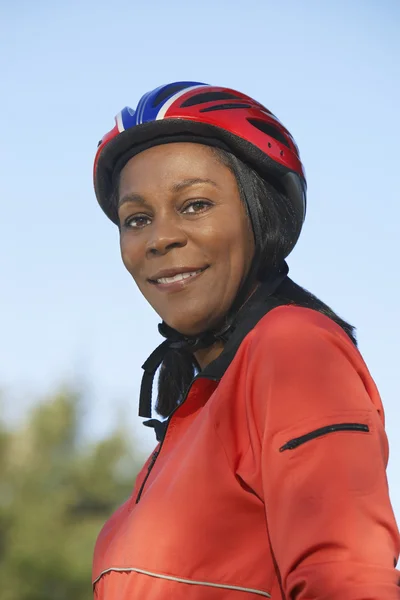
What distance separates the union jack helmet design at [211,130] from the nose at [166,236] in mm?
317

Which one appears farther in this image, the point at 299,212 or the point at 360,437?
the point at 299,212

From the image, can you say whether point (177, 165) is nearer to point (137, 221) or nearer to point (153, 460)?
point (137, 221)

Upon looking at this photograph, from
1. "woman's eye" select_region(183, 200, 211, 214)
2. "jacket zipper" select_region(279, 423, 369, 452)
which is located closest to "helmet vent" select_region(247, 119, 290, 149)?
"woman's eye" select_region(183, 200, 211, 214)

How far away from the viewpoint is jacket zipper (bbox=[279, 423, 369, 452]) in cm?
242

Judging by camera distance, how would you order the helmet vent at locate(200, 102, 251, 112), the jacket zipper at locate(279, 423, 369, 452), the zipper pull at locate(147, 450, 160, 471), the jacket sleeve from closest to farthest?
the jacket sleeve, the jacket zipper at locate(279, 423, 369, 452), the zipper pull at locate(147, 450, 160, 471), the helmet vent at locate(200, 102, 251, 112)

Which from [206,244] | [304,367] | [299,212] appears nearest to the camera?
[304,367]

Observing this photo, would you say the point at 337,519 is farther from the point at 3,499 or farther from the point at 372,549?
the point at 3,499

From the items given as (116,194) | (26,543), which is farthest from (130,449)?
(116,194)

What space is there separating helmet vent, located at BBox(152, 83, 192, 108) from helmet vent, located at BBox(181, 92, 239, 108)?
0.11m

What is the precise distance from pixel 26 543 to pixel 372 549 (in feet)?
83.8

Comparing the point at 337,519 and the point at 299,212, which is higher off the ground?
the point at 299,212

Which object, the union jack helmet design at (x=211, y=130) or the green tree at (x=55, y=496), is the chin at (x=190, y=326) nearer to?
the union jack helmet design at (x=211, y=130)

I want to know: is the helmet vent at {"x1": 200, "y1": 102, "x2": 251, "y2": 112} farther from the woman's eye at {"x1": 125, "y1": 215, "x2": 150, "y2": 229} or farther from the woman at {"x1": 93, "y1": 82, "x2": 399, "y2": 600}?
the woman's eye at {"x1": 125, "y1": 215, "x2": 150, "y2": 229}

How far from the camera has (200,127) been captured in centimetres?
348
